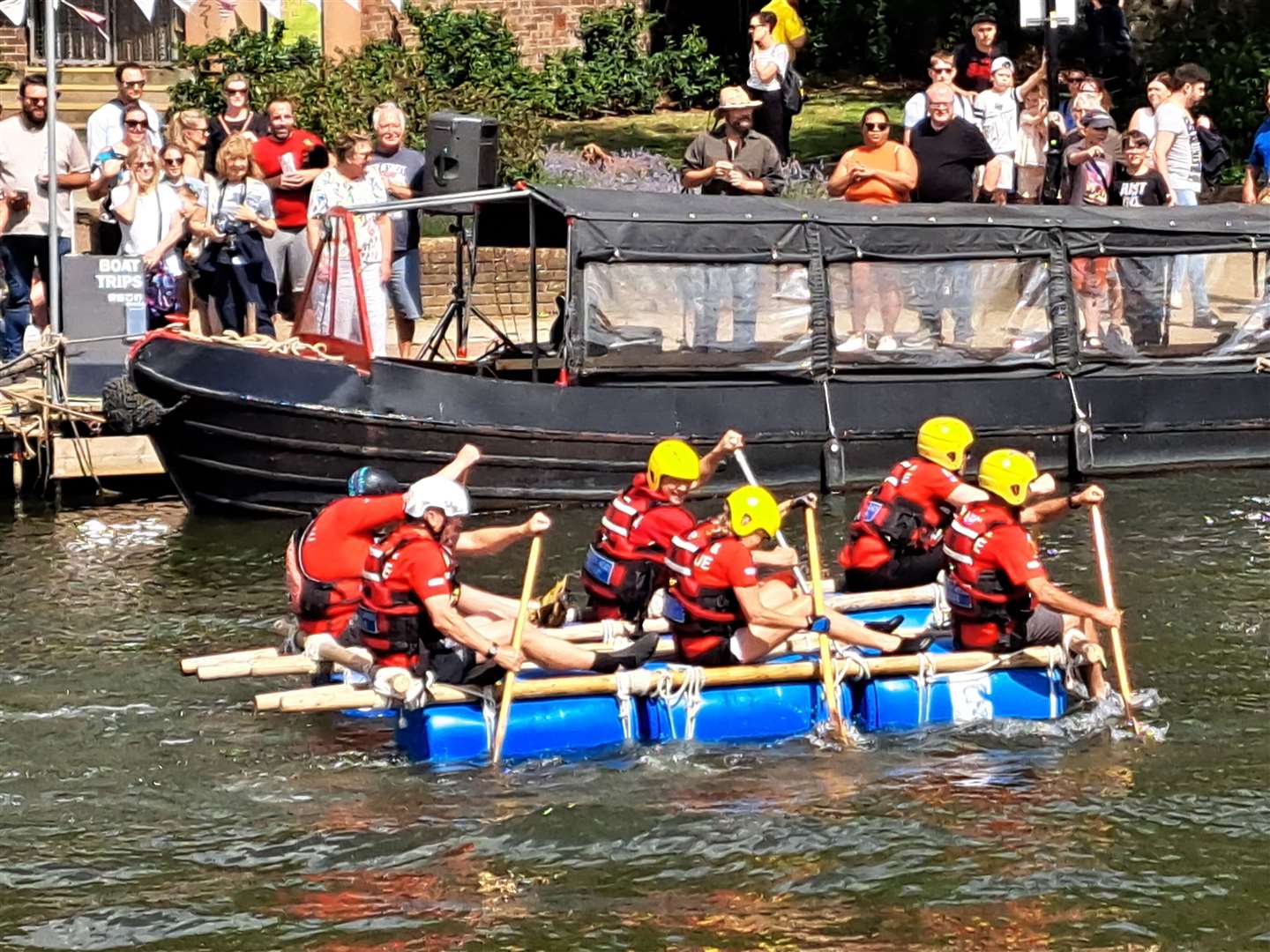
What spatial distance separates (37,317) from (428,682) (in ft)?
25.3

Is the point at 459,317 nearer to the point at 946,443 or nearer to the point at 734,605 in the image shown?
the point at 946,443

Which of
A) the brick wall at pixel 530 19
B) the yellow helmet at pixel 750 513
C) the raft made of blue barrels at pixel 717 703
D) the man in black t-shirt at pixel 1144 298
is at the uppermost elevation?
the brick wall at pixel 530 19

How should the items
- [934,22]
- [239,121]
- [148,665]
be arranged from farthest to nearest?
[934,22] → [239,121] → [148,665]

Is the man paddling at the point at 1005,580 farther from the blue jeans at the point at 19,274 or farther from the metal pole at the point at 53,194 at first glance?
the blue jeans at the point at 19,274

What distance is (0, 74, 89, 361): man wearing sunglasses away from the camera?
16516 mm

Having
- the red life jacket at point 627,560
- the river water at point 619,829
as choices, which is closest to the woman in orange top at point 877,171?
the river water at point 619,829

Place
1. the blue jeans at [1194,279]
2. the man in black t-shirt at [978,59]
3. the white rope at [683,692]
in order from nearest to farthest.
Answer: the white rope at [683,692], the blue jeans at [1194,279], the man in black t-shirt at [978,59]

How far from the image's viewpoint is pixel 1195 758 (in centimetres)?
1080

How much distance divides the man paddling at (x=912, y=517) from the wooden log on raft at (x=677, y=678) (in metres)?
1.23

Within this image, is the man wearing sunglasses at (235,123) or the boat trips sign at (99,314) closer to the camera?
the boat trips sign at (99,314)

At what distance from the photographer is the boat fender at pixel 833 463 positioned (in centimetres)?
1543

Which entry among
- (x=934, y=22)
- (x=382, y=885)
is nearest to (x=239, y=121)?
(x=382, y=885)

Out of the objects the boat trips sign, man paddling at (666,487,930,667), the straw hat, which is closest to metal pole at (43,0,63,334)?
the boat trips sign

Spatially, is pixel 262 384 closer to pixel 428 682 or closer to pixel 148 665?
pixel 148 665
